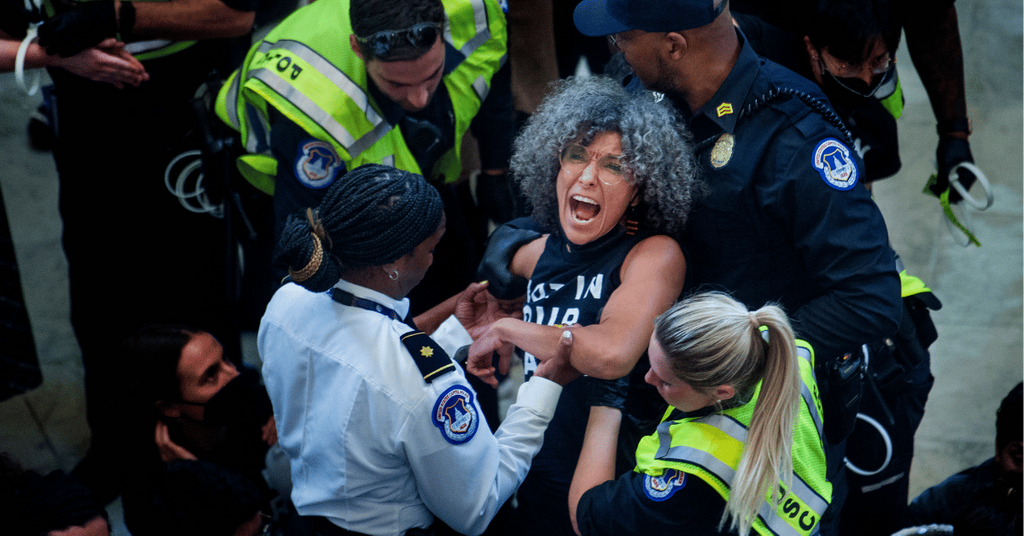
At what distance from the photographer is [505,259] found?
78.4 inches

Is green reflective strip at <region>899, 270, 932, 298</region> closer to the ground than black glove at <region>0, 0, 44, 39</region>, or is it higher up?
closer to the ground

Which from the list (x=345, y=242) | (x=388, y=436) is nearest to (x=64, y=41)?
(x=345, y=242)

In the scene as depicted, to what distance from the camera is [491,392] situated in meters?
2.42

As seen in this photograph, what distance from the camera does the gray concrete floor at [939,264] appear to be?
10.3ft

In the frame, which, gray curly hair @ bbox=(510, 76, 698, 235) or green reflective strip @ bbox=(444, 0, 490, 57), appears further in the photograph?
green reflective strip @ bbox=(444, 0, 490, 57)

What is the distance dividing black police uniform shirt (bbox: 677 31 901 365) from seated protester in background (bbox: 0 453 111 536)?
153 centimetres

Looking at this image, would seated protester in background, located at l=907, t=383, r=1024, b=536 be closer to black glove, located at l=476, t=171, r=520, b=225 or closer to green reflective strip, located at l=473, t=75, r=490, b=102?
black glove, located at l=476, t=171, r=520, b=225

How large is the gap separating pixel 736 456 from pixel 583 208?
22.9 inches

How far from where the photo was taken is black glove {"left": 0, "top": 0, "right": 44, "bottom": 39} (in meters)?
2.32

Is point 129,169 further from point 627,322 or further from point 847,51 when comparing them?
point 847,51

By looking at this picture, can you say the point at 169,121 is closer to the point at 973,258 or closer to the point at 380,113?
the point at 380,113

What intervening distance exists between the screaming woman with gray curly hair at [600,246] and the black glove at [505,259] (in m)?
0.07

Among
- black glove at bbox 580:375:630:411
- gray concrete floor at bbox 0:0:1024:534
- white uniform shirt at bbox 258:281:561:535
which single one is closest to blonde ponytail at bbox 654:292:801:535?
black glove at bbox 580:375:630:411

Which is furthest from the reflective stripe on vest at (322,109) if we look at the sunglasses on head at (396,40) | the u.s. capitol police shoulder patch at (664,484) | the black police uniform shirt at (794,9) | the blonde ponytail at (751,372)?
the black police uniform shirt at (794,9)
